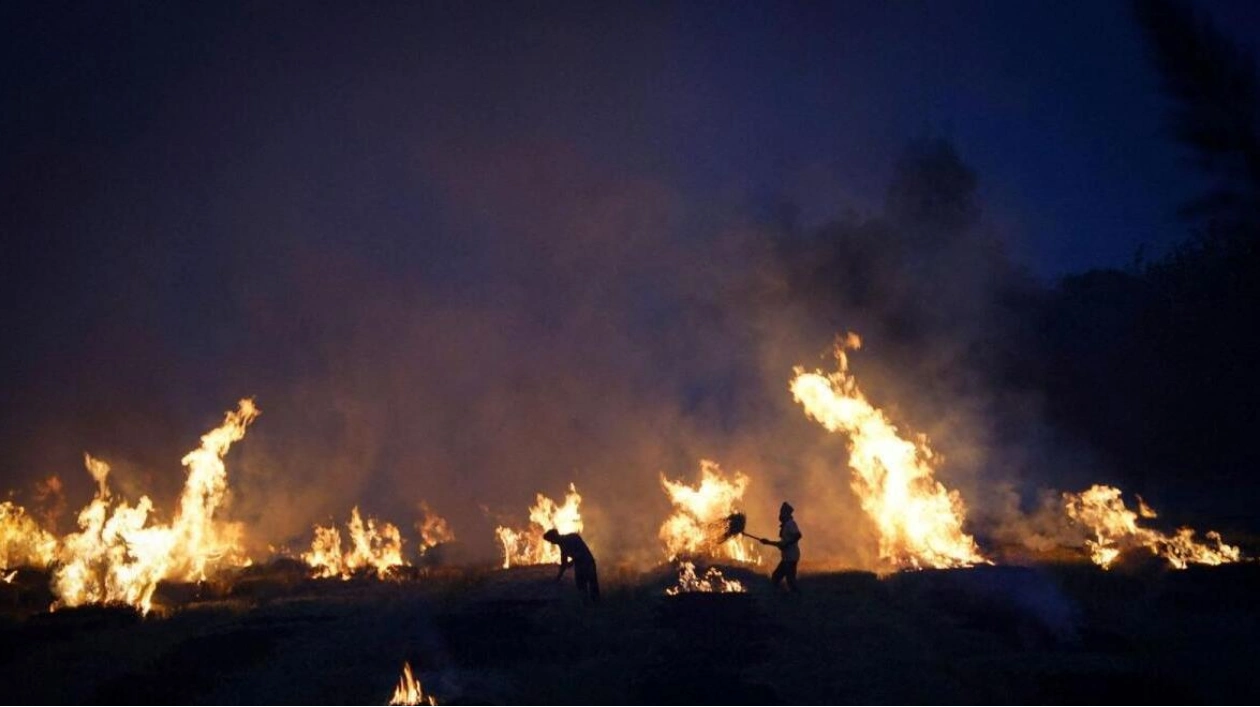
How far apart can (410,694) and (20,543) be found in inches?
981

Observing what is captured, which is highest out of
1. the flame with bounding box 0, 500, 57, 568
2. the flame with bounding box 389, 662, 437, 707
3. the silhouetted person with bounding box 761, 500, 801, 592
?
the flame with bounding box 0, 500, 57, 568

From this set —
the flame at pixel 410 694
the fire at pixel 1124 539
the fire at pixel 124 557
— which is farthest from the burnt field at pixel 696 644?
the fire at pixel 1124 539

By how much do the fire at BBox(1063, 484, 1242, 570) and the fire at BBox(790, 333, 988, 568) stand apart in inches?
125

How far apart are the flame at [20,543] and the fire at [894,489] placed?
81.5 ft

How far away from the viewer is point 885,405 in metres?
36.1

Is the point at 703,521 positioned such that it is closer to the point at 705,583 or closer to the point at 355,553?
the point at 705,583

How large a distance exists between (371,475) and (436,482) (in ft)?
11.8

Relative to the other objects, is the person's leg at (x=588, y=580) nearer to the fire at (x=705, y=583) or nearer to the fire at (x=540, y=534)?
the fire at (x=705, y=583)

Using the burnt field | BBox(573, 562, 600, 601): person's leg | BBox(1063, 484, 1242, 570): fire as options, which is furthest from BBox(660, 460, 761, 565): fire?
BBox(1063, 484, 1242, 570): fire

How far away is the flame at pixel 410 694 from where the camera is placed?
10.7 meters

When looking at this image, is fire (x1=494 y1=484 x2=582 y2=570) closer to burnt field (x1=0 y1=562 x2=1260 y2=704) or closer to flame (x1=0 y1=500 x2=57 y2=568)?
burnt field (x1=0 y1=562 x2=1260 y2=704)

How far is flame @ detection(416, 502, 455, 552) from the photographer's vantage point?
36.4 metres

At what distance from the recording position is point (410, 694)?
35.6ft

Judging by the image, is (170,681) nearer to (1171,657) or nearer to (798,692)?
(798,692)
